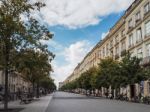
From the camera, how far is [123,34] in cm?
7156

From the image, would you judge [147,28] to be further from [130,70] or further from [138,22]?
[130,70]

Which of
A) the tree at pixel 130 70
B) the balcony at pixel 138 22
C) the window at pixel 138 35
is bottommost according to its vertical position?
the tree at pixel 130 70

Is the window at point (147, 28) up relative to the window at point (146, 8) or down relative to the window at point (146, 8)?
down

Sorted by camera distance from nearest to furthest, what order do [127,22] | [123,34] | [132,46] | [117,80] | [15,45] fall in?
[15,45], [117,80], [132,46], [127,22], [123,34]

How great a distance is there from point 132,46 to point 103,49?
37163 millimetres

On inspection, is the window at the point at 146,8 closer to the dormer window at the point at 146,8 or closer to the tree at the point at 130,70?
the dormer window at the point at 146,8

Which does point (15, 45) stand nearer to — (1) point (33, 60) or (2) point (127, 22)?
(1) point (33, 60)

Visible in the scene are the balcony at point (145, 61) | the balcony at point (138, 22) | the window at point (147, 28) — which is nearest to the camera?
the balcony at point (145, 61)

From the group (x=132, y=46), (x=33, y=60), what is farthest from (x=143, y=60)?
(x=33, y=60)

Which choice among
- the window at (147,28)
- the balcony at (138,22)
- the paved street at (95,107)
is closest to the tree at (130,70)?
the window at (147,28)

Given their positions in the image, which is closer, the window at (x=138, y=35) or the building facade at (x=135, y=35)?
the building facade at (x=135, y=35)

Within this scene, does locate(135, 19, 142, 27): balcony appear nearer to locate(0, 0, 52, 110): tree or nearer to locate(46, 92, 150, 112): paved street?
locate(46, 92, 150, 112): paved street

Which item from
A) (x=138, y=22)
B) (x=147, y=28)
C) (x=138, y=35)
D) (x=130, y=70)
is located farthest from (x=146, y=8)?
(x=130, y=70)

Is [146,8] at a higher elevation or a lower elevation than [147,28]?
higher
